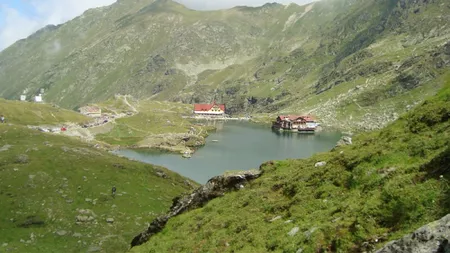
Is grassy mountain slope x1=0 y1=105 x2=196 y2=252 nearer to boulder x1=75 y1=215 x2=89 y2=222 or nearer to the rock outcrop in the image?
boulder x1=75 y1=215 x2=89 y2=222

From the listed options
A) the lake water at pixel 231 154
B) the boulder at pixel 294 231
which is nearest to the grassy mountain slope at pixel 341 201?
the boulder at pixel 294 231

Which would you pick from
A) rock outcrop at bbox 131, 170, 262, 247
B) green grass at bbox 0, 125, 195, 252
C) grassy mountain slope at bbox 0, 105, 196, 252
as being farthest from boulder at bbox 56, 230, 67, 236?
rock outcrop at bbox 131, 170, 262, 247

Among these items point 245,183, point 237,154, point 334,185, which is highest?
point 334,185

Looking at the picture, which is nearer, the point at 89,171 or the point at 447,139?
the point at 447,139

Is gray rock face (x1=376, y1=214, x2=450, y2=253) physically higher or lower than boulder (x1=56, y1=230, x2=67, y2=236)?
higher

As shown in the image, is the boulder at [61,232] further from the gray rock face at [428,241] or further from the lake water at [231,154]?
the lake water at [231,154]

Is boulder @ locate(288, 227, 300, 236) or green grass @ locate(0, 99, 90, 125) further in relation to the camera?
green grass @ locate(0, 99, 90, 125)

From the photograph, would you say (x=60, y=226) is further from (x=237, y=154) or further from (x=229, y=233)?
(x=237, y=154)

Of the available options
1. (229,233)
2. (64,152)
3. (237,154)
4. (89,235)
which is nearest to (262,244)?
(229,233)
